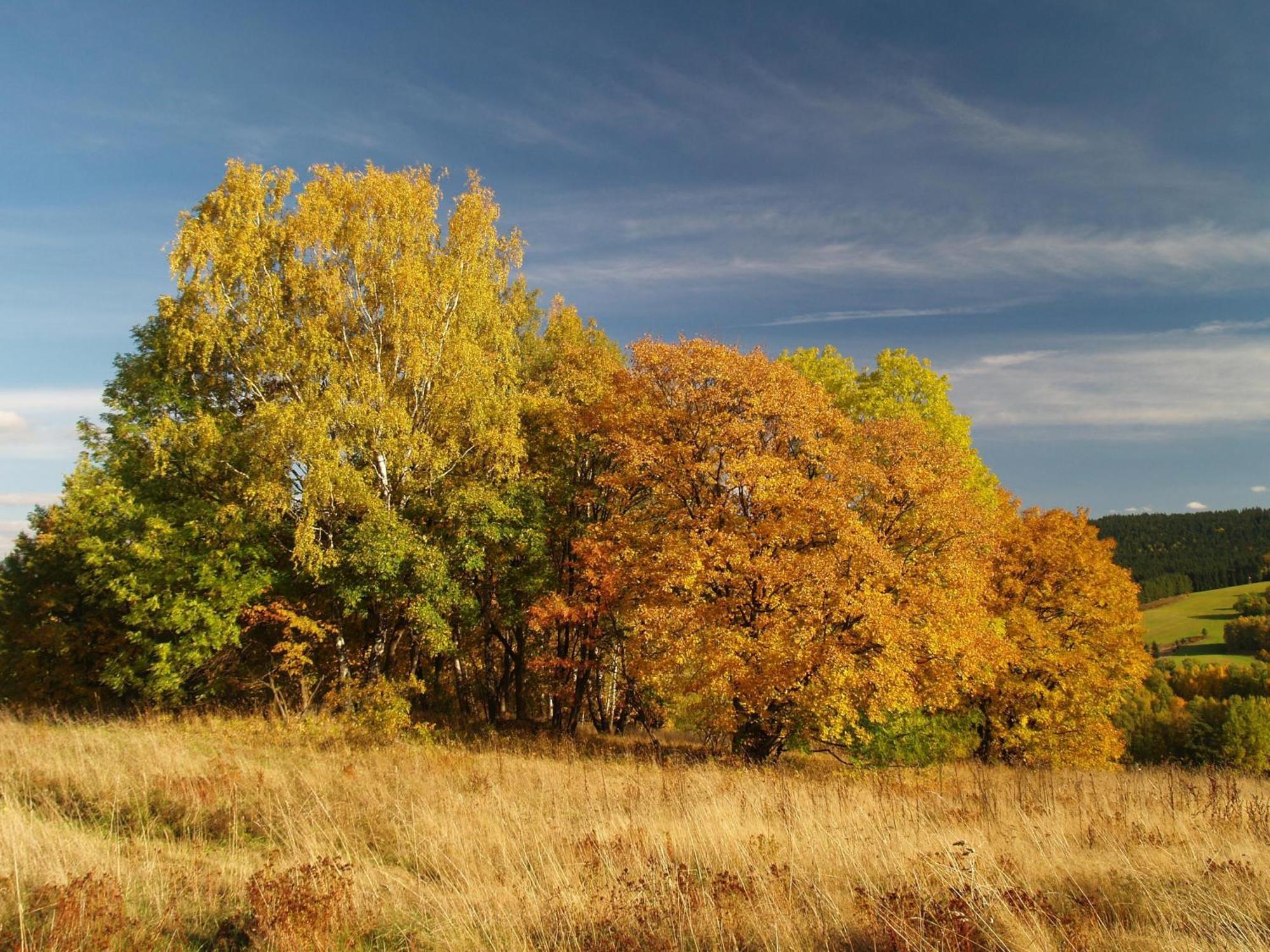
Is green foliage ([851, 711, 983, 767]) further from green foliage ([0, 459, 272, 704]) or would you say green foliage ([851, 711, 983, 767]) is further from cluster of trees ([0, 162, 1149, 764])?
green foliage ([0, 459, 272, 704])

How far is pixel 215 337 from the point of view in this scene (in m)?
17.6

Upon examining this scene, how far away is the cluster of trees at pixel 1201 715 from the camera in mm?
49438

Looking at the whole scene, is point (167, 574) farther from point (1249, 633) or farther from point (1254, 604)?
point (1254, 604)

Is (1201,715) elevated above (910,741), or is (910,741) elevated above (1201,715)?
(910,741)

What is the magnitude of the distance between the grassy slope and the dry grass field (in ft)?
393

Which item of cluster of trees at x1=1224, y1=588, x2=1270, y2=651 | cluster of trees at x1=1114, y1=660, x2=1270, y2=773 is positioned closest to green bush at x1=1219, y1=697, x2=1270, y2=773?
cluster of trees at x1=1114, y1=660, x2=1270, y2=773

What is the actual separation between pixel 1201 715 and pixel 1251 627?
176 ft

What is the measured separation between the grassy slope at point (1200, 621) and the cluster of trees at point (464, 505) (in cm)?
11238

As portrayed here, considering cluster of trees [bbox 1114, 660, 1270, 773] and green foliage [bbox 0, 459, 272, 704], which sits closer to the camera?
green foliage [bbox 0, 459, 272, 704]

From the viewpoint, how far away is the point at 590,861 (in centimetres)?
653

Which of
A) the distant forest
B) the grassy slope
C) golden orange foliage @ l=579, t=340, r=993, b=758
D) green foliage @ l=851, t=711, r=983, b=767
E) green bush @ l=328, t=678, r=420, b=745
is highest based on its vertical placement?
golden orange foliage @ l=579, t=340, r=993, b=758

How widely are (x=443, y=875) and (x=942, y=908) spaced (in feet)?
13.8

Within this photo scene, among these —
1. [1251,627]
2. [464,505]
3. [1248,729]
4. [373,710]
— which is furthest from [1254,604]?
[373,710]

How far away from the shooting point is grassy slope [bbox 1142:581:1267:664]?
109312mm
